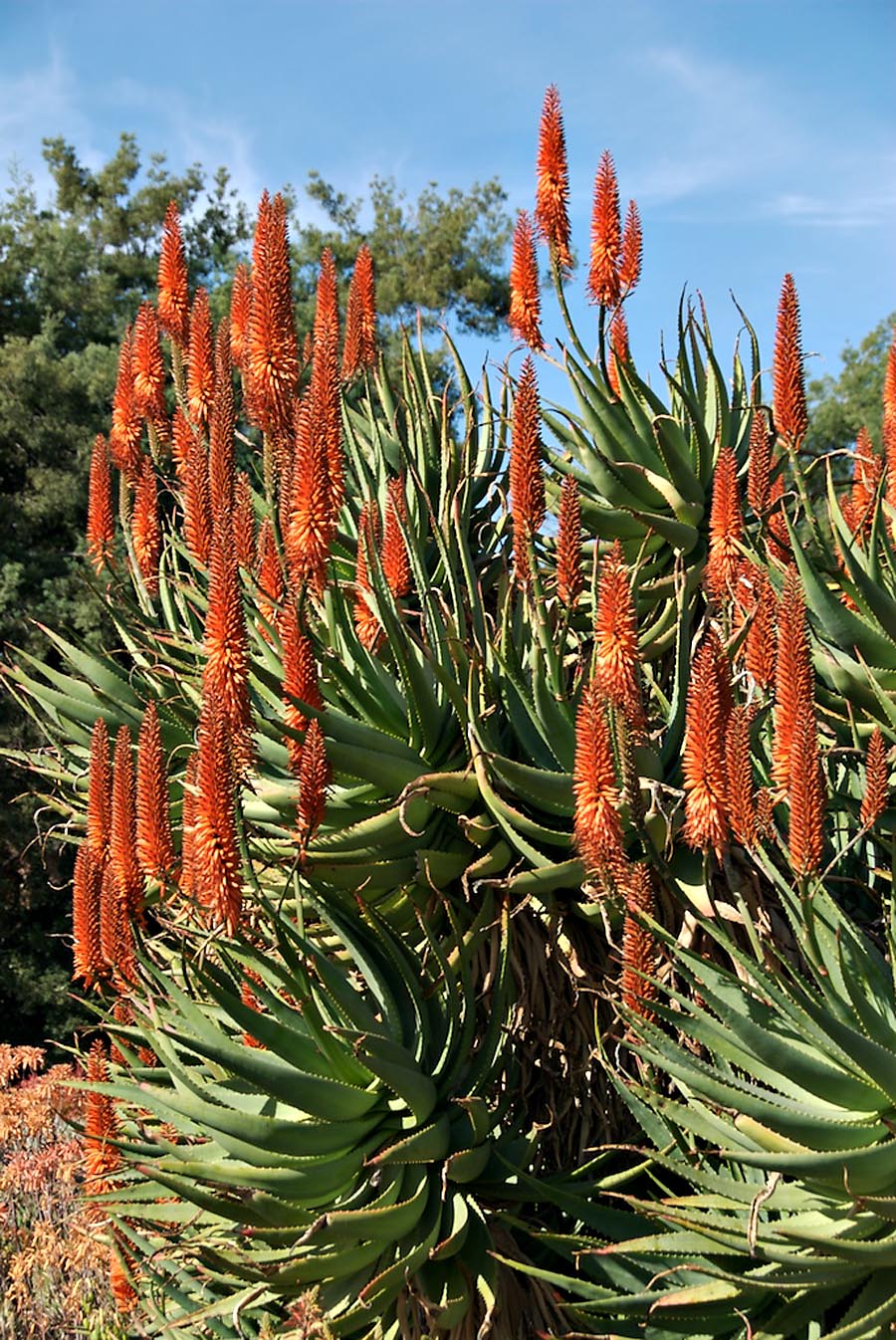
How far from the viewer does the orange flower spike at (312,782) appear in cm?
322

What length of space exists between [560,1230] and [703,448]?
235 centimetres

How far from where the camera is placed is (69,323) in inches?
818

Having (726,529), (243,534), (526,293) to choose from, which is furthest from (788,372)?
(243,534)

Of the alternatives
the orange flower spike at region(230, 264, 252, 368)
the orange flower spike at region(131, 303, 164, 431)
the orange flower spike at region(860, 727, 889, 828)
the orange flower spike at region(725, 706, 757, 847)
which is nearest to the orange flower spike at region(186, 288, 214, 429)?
the orange flower spike at region(230, 264, 252, 368)

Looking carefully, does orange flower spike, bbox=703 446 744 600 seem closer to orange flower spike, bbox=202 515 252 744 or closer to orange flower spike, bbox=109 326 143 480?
orange flower spike, bbox=202 515 252 744

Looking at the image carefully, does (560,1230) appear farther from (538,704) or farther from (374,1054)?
(538,704)

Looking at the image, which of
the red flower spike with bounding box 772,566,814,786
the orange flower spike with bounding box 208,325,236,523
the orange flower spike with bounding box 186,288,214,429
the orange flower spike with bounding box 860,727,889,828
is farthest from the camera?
the orange flower spike with bounding box 186,288,214,429

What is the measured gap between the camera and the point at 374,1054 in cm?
356

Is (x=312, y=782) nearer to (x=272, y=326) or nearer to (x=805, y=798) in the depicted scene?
(x=805, y=798)

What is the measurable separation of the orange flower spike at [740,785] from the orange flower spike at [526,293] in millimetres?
1714

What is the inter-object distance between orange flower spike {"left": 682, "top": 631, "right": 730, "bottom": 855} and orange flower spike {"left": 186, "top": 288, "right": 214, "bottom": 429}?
7.23ft

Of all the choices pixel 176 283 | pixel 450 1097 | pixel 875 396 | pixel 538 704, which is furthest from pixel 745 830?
pixel 875 396

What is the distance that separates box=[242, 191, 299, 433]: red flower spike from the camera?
12.9ft

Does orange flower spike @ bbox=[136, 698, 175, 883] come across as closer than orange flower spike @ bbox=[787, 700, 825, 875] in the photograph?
No
